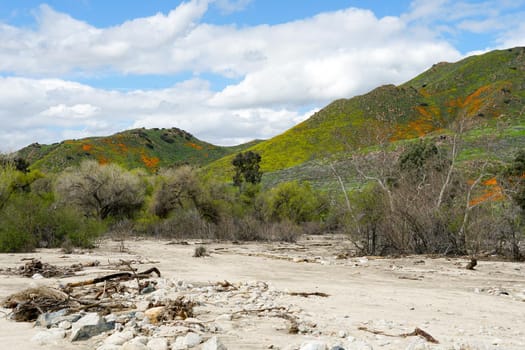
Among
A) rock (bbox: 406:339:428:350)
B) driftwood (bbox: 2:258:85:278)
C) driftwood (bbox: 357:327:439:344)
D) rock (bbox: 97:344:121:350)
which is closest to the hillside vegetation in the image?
driftwood (bbox: 2:258:85:278)

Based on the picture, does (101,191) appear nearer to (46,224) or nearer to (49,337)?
(46,224)

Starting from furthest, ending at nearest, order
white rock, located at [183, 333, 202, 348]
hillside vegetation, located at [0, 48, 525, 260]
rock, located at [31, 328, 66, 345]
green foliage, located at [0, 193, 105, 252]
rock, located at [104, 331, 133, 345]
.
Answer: green foliage, located at [0, 193, 105, 252]
hillside vegetation, located at [0, 48, 525, 260]
rock, located at [31, 328, 66, 345]
rock, located at [104, 331, 133, 345]
white rock, located at [183, 333, 202, 348]

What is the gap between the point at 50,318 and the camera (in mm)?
7336

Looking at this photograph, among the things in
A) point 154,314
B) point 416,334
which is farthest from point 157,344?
point 416,334

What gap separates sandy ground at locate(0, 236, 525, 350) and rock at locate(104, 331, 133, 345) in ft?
0.81

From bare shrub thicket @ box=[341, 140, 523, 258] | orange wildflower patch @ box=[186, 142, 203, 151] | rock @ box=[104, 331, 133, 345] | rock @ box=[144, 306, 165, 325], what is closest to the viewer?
rock @ box=[104, 331, 133, 345]

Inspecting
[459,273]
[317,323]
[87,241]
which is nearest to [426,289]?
[459,273]

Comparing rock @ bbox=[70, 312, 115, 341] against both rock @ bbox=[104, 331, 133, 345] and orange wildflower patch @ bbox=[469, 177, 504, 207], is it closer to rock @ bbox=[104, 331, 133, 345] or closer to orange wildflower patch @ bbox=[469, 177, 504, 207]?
rock @ bbox=[104, 331, 133, 345]

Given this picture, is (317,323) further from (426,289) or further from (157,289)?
(426,289)

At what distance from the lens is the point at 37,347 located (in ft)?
19.9

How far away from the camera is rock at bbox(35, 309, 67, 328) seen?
716 centimetres

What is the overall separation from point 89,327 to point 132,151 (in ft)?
281

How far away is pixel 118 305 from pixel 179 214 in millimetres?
26706

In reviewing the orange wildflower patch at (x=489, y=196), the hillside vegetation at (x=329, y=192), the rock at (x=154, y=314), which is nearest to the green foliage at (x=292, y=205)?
the hillside vegetation at (x=329, y=192)
